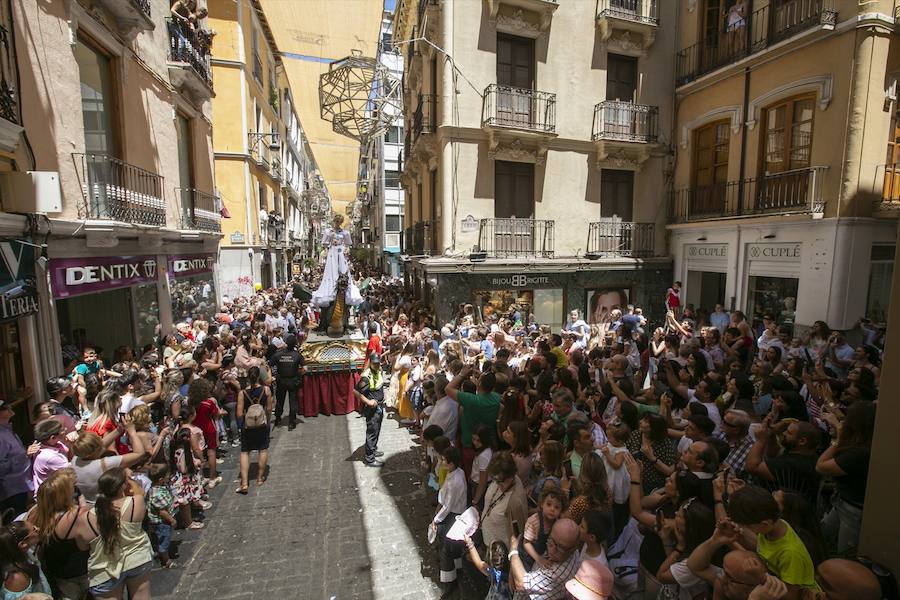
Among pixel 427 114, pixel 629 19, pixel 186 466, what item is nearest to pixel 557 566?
pixel 186 466

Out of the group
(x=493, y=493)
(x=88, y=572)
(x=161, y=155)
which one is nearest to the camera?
(x=88, y=572)

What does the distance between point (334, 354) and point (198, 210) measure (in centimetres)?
691

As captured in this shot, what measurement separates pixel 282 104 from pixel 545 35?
21156 mm

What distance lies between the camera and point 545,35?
13.3 meters

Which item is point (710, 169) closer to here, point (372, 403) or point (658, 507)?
point (372, 403)

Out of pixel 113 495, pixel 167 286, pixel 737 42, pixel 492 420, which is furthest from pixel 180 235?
pixel 737 42

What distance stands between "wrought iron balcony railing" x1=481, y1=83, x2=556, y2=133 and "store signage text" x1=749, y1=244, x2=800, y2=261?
6.62 m

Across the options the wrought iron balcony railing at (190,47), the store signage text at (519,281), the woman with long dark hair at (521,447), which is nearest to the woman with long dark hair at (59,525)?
the woman with long dark hair at (521,447)

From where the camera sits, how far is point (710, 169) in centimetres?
1358

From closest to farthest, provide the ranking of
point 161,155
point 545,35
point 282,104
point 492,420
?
point 492,420, point 161,155, point 545,35, point 282,104

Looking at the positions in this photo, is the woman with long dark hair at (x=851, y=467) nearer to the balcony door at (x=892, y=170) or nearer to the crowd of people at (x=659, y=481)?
the crowd of people at (x=659, y=481)

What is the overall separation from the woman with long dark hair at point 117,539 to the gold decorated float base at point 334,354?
516 centimetres

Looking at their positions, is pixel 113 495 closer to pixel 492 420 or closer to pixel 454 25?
pixel 492 420

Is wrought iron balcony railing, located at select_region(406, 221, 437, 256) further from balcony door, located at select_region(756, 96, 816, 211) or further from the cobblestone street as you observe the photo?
balcony door, located at select_region(756, 96, 816, 211)
